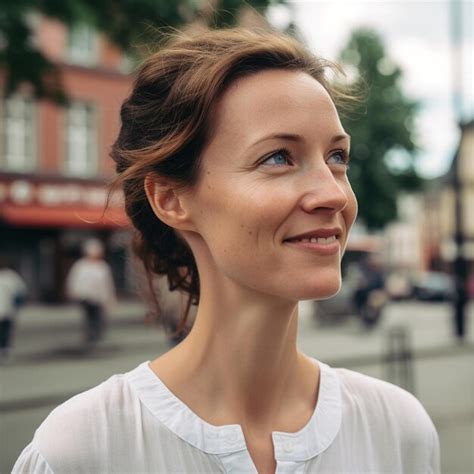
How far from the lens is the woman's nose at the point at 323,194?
1.07 meters

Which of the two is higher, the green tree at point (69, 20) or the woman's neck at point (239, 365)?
the green tree at point (69, 20)

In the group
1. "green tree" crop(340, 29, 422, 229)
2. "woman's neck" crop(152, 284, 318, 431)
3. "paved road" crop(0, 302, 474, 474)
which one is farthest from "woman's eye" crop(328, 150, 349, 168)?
"green tree" crop(340, 29, 422, 229)

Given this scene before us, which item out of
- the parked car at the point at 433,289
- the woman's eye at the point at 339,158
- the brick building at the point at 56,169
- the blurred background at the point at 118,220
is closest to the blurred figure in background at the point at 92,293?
the blurred background at the point at 118,220

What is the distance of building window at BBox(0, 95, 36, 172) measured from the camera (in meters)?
20.0

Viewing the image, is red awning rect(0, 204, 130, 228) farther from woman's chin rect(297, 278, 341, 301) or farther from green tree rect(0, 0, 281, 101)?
woman's chin rect(297, 278, 341, 301)

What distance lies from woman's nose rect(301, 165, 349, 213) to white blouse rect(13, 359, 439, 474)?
0.39 meters

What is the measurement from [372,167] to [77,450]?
28.0m

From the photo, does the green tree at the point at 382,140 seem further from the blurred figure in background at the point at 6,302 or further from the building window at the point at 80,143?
the blurred figure in background at the point at 6,302

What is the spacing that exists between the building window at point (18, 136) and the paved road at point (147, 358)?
Result: 553 centimetres

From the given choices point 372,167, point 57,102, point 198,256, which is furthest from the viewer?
point 372,167

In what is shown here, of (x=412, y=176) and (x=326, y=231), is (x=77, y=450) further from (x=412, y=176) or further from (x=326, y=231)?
(x=412, y=176)

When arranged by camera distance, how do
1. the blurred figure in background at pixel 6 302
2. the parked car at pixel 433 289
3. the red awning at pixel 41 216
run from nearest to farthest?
the blurred figure in background at pixel 6 302
the red awning at pixel 41 216
the parked car at pixel 433 289

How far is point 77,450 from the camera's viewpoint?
1.07 metres

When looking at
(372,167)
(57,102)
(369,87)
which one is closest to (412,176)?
(372,167)
